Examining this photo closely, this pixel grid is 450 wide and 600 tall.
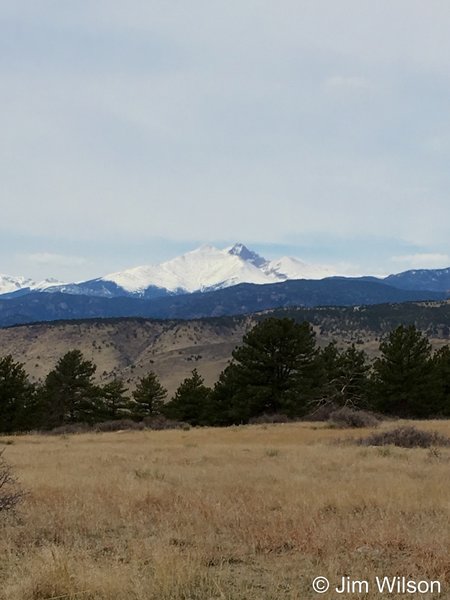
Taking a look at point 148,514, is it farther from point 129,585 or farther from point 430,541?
point 430,541

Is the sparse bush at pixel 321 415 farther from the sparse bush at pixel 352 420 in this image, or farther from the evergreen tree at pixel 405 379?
the evergreen tree at pixel 405 379

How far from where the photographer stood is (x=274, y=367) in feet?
166

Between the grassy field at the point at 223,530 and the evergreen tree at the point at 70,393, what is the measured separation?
49436mm

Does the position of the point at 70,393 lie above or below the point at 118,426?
below

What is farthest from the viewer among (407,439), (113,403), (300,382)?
(113,403)

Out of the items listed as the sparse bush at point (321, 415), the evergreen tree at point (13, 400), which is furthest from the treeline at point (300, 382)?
the sparse bush at point (321, 415)

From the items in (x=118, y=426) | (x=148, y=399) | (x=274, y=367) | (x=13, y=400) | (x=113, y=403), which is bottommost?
(x=113, y=403)

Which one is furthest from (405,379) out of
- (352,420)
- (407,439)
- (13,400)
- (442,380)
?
(13,400)

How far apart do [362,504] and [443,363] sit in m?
51.0

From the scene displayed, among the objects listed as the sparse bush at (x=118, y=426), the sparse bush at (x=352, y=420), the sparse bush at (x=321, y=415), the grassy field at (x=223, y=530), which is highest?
the grassy field at (x=223, y=530)

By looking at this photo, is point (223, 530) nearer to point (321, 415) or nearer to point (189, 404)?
point (321, 415)

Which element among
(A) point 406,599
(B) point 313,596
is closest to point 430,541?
(A) point 406,599

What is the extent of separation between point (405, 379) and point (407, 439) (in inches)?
1191
